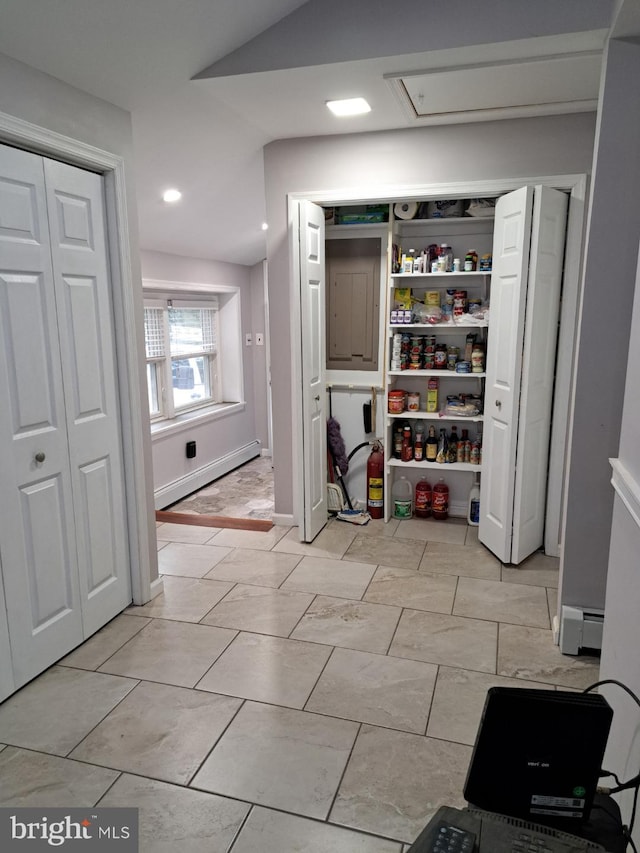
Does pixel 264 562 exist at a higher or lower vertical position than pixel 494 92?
lower

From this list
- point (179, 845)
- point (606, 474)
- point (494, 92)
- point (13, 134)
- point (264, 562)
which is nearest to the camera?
point (179, 845)

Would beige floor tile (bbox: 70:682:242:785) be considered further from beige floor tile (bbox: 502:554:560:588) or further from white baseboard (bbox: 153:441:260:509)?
white baseboard (bbox: 153:441:260:509)

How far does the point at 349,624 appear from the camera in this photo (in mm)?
2893

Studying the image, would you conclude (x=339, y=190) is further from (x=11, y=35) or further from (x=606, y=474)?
(x=606, y=474)

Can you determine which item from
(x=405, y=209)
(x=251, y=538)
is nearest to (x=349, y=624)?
(x=251, y=538)

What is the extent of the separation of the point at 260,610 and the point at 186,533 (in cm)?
122

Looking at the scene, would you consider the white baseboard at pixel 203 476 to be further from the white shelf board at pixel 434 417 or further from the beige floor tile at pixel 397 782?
the beige floor tile at pixel 397 782

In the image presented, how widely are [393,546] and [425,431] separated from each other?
3.04ft

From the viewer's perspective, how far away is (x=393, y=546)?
3811mm

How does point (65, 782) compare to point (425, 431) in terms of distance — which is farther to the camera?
point (425, 431)

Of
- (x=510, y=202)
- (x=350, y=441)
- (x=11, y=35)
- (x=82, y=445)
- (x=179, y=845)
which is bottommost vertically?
(x=179, y=845)

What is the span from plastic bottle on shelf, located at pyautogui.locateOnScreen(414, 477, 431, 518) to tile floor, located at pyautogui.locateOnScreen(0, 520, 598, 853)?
672 mm

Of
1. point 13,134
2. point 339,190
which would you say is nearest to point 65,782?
point 13,134

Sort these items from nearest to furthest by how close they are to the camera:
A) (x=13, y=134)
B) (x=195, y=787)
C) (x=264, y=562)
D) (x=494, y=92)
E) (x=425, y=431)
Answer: (x=195, y=787)
(x=13, y=134)
(x=494, y=92)
(x=264, y=562)
(x=425, y=431)
